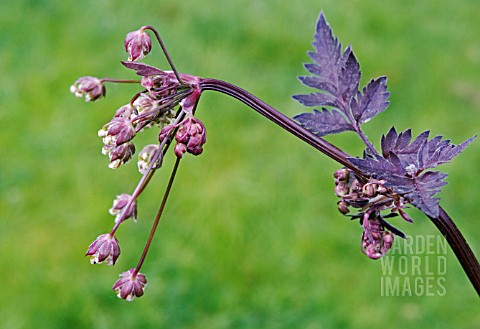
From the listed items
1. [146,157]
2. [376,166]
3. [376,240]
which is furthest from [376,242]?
[146,157]

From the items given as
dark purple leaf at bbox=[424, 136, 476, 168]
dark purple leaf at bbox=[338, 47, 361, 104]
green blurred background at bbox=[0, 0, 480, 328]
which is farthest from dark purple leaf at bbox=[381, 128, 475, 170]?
green blurred background at bbox=[0, 0, 480, 328]

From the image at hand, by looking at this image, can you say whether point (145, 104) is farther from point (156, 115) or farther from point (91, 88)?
point (91, 88)

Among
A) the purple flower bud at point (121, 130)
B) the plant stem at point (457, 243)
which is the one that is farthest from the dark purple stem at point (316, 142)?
the purple flower bud at point (121, 130)

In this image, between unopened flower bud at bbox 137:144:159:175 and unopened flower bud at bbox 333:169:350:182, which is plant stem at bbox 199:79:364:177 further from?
unopened flower bud at bbox 137:144:159:175

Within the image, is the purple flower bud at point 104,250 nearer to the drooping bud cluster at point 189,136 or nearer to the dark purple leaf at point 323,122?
the drooping bud cluster at point 189,136

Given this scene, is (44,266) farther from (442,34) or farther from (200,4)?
(442,34)

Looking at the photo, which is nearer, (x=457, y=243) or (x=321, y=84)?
(x=457, y=243)
